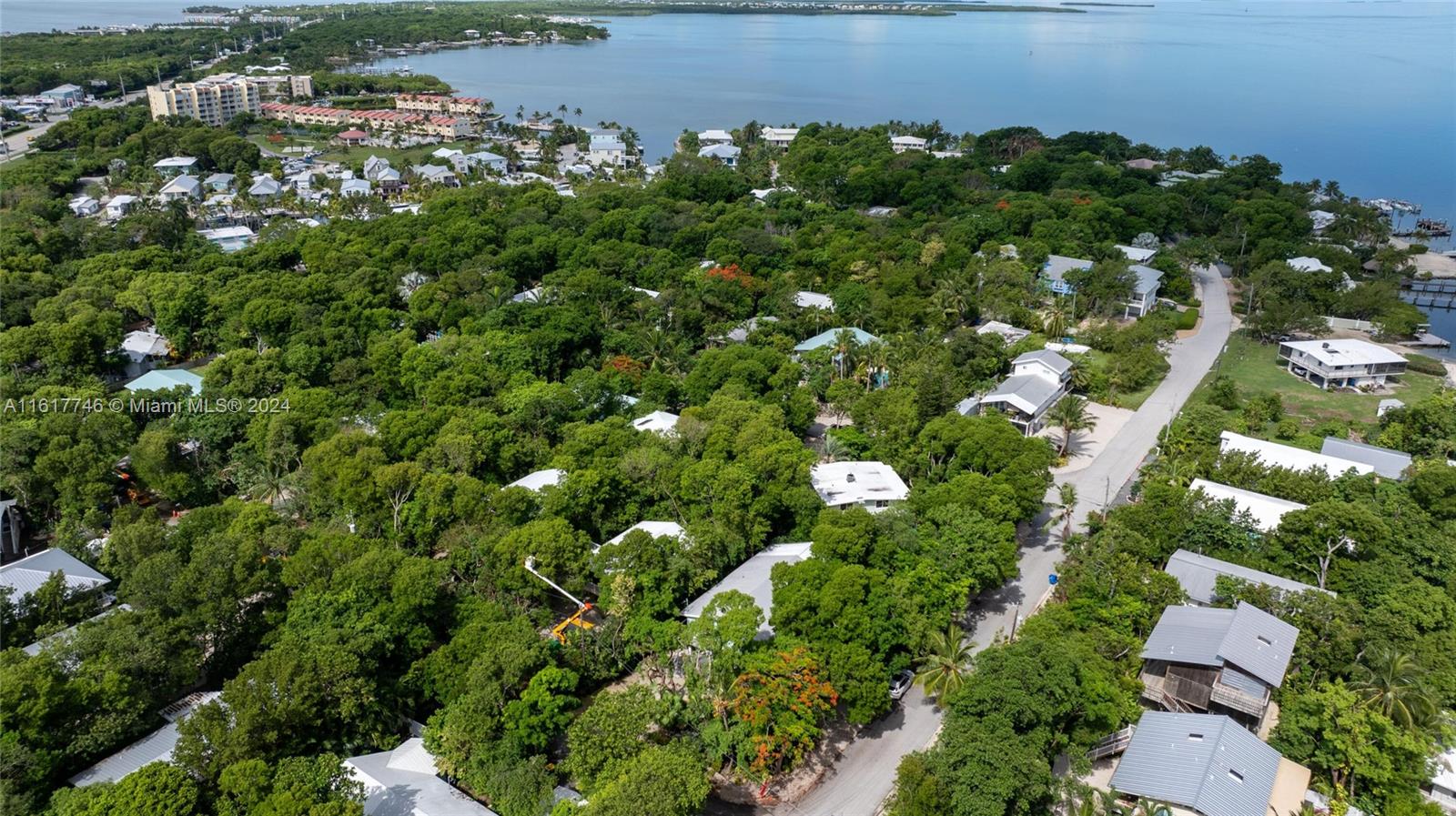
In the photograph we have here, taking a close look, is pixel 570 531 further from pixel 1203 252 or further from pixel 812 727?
pixel 1203 252

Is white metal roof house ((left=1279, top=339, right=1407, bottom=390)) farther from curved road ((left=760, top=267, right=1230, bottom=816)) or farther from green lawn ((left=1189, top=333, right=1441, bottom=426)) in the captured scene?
curved road ((left=760, top=267, right=1230, bottom=816))

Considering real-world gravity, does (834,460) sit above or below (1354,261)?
below

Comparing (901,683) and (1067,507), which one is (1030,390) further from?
(901,683)

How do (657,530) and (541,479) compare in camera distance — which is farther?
(541,479)

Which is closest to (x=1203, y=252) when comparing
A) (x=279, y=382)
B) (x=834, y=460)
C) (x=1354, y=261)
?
(x=1354, y=261)

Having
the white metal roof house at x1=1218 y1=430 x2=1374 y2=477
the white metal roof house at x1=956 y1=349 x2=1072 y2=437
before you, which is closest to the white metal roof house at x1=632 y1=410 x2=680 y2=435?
the white metal roof house at x1=956 y1=349 x2=1072 y2=437

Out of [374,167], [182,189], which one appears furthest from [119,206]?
[374,167]

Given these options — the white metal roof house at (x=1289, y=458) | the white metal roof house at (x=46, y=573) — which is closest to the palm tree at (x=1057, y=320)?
the white metal roof house at (x=1289, y=458)

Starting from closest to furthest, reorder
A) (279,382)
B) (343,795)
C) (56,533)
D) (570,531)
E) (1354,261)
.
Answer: (343,795) < (570,531) < (56,533) < (279,382) < (1354,261)
